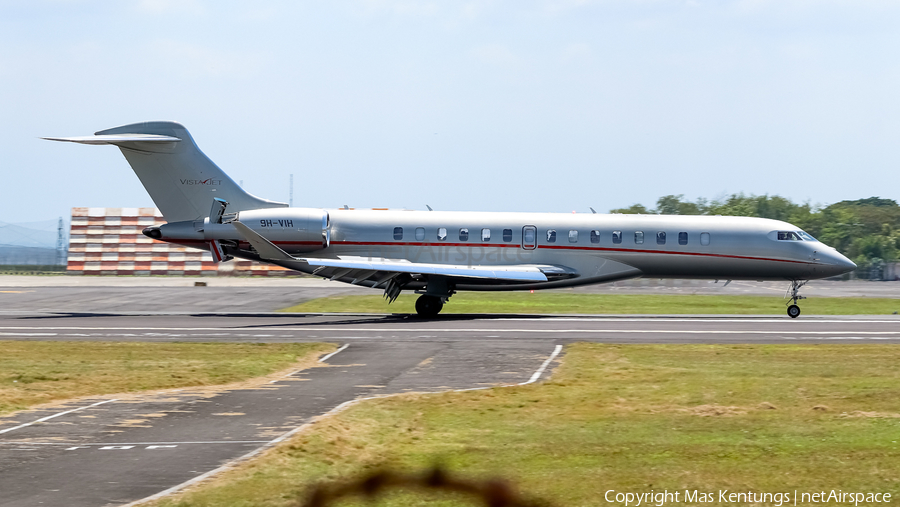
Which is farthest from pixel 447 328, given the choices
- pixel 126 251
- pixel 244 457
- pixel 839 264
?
pixel 126 251

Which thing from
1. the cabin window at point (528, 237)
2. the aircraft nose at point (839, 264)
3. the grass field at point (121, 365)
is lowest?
the grass field at point (121, 365)

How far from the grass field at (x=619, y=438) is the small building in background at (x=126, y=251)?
59366mm

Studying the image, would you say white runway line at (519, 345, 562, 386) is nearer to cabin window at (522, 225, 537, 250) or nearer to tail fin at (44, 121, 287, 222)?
cabin window at (522, 225, 537, 250)

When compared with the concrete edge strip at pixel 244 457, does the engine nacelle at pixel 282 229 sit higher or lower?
higher

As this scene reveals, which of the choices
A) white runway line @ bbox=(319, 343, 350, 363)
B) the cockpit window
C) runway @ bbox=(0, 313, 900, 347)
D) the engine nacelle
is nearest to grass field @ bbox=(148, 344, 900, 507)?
white runway line @ bbox=(319, 343, 350, 363)

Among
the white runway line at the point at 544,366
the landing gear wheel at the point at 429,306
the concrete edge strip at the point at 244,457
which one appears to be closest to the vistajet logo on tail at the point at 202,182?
the landing gear wheel at the point at 429,306

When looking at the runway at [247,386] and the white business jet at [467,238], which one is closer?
the runway at [247,386]

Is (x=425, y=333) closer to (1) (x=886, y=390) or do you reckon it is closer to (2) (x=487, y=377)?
(2) (x=487, y=377)

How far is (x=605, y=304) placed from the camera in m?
42.5

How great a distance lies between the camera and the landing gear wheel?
113 ft

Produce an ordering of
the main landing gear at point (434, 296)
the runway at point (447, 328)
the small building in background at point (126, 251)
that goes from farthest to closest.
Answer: the small building in background at point (126, 251) < the main landing gear at point (434, 296) < the runway at point (447, 328)

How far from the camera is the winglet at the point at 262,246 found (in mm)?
31391

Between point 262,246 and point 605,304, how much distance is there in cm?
1724

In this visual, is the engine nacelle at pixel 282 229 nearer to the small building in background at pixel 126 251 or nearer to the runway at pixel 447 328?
the runway at pixel 447 328
